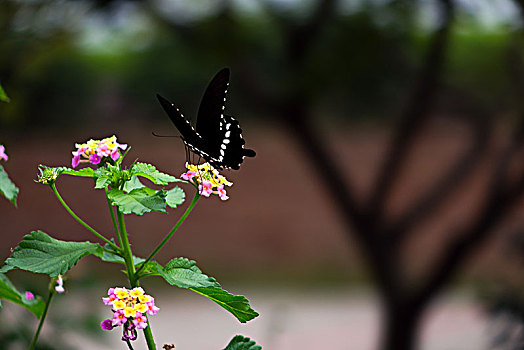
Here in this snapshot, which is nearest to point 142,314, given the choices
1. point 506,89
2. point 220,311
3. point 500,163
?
point 500,163

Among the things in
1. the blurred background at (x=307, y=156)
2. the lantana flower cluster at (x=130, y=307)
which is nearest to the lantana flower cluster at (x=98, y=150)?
the lantana flower cluster at (x=130, y=307)

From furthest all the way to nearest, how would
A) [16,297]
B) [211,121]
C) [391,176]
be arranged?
[391,176] < [211,121] < [16,297]

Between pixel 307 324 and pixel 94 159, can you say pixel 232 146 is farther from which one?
pixel 307 324

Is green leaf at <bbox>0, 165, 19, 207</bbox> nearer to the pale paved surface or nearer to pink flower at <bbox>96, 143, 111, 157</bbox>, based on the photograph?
pink flower at <bbox>96, 143, 111, 157</bbox>

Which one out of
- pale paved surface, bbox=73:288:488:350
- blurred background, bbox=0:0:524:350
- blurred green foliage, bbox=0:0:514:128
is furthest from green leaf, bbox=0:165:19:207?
pale paved surface, bbox=73:288:488:350

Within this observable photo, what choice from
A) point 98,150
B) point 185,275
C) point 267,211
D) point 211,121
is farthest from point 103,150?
point 267,211

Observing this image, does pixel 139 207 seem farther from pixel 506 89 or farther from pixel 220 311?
pixel 220 311

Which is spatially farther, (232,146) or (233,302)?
(232,146)
